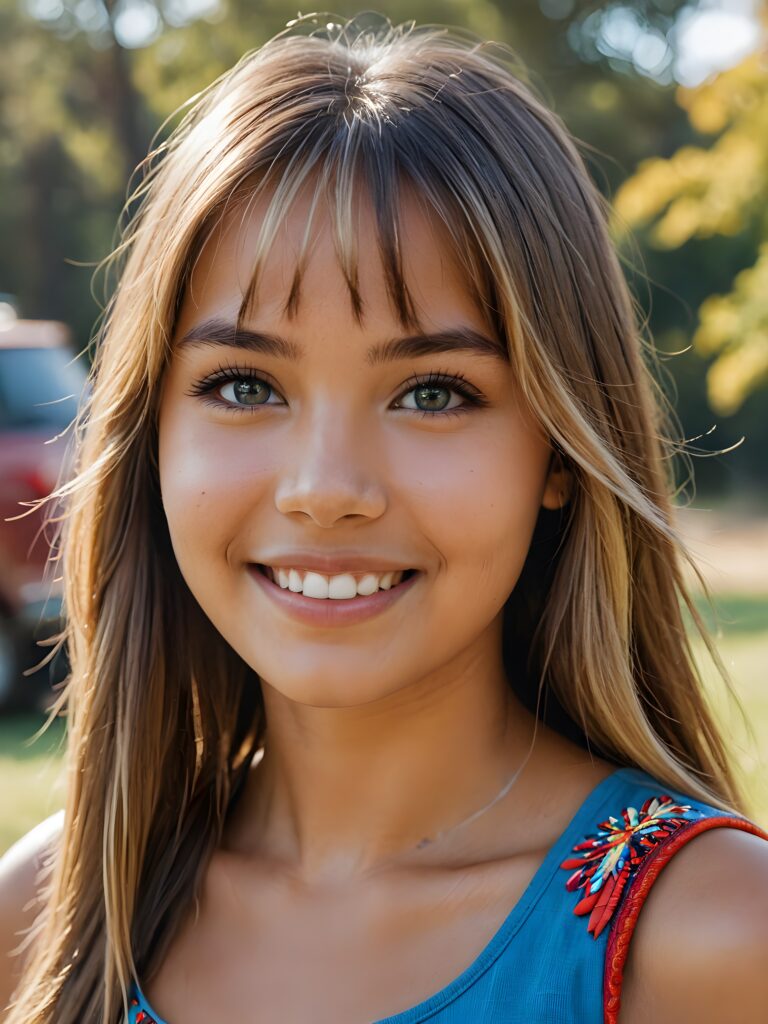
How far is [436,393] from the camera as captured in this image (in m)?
1.87

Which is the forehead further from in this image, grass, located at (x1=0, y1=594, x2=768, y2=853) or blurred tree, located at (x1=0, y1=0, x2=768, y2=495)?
blurred tree, located at (x1=0, y1=0, x2=768, y2=495)

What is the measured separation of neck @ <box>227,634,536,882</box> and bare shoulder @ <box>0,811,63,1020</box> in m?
0.41

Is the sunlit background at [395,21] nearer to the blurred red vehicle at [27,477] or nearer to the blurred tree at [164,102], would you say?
the blurred tree at [164,102]

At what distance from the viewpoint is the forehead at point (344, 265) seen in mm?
1808

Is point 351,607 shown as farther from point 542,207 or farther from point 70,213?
point 70,213

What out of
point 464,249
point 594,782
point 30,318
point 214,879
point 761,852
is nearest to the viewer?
point 761,852

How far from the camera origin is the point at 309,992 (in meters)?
1.89

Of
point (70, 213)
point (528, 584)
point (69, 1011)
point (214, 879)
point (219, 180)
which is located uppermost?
point (70, 213)

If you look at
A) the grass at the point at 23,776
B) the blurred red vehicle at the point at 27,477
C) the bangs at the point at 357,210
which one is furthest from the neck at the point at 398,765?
the blurred red vehicle at the point at 27,477

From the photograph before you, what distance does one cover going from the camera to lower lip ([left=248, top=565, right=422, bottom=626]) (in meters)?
1.85

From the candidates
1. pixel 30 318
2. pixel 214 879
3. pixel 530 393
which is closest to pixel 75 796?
pixel 214 879

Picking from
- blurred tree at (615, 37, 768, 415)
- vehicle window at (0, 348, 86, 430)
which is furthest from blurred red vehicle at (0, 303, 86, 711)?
blurred tree at (615, 37, 768, 415)

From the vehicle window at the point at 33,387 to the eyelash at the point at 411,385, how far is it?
5679 mm

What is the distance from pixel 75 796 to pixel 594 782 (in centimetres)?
82
